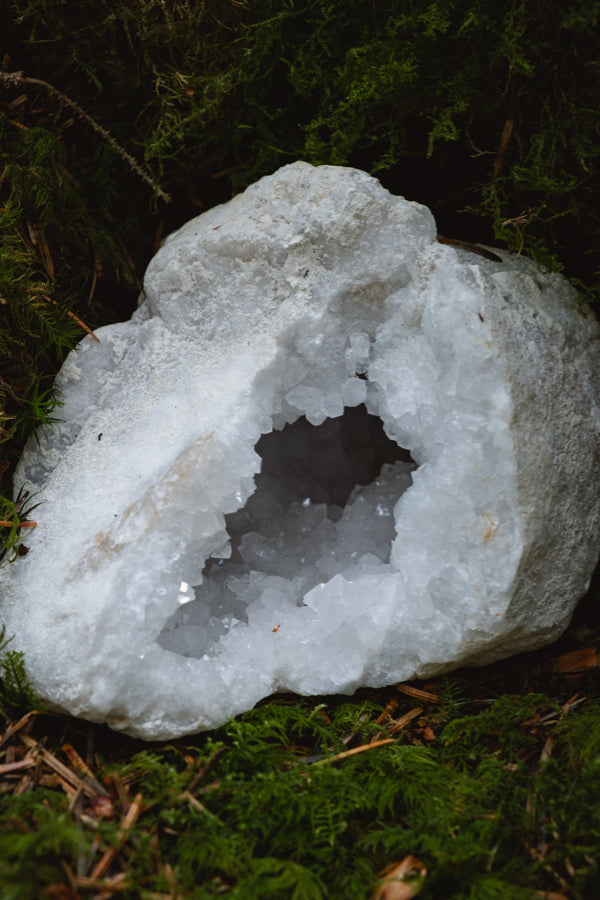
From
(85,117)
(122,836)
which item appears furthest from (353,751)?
(85,117)

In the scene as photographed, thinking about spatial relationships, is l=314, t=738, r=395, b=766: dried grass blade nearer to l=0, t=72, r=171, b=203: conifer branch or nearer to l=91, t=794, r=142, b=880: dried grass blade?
l=91, t=794, r=142, b=880: dried grass blade

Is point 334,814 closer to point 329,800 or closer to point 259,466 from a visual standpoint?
point 329,800

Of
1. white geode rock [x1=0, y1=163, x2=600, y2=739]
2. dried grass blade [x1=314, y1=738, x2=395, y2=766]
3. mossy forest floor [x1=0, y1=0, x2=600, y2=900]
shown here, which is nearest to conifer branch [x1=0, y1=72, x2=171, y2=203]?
mossy forest floor [x1=0, y1=0, x2=600, y2=900]

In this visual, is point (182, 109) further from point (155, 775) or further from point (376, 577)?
point (155, 775)

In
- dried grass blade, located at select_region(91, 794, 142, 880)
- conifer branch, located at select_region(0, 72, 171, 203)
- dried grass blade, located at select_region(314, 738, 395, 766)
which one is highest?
conifer branch, located at select_region(0, 72, 171, 203)

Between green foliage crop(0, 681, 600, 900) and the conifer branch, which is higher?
the conifer branch

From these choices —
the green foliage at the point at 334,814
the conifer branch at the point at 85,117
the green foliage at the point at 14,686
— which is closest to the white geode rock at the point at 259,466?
the green foliage at the point at 14,686

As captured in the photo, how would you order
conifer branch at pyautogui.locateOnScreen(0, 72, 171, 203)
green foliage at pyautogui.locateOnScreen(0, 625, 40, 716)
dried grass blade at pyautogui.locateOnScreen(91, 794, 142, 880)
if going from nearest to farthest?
dried grass blade at pyautogui.locateOnScreen(91, 794, 142, 880)
green foliage at pyautogui.locateOnScreen(0, 625, 40, 716)
conifer branch at pyautogui.locateOnScreen(0, 72, 171, 203)
